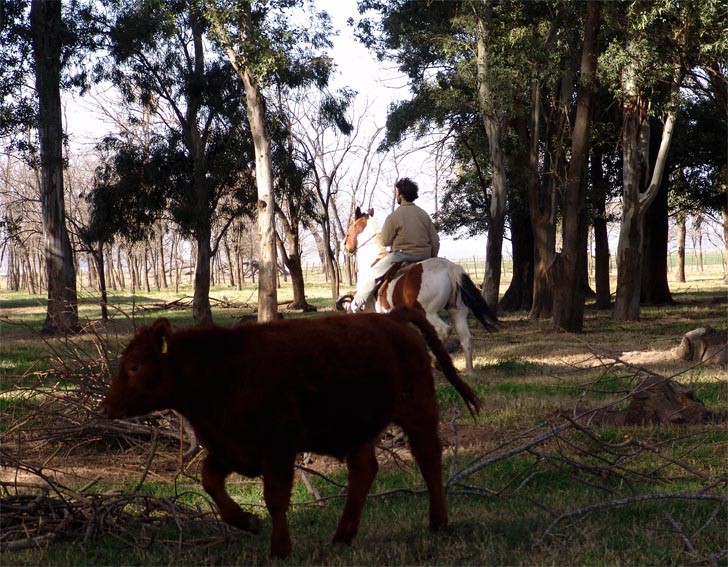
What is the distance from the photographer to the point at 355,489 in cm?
476

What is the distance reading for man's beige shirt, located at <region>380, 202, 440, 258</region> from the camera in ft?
42.0

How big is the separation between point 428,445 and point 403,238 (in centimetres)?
817

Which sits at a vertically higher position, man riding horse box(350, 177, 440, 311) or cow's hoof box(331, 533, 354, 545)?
man riding horse box(350, 177, 440, 311)

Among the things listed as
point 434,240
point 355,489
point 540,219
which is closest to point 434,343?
point 355,489

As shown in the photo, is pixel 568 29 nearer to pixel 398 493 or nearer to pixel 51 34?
pixel 51 34

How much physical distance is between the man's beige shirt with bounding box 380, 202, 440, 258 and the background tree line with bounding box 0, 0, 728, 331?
831cm

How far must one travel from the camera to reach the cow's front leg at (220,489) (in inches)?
185


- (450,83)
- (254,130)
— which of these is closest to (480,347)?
(254,130)

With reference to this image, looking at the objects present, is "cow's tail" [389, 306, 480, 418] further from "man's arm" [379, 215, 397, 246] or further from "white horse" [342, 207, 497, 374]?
"man's arm" [379, 215, 397, 246]

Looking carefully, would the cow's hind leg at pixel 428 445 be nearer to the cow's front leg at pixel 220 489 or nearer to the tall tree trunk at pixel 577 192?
the cow's front leg at pixel 220 489

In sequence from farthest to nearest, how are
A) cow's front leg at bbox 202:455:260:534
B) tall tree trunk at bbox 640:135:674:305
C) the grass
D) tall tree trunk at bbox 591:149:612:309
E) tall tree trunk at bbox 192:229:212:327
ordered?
tall tree trunk at bbox 640:135:674:305 → tall tree trunk at bbox 591:149:612:309 → tall tree trunk at bbox 192:229:212:327 → the grass → cow's front leg at bbox 202:455:260:534

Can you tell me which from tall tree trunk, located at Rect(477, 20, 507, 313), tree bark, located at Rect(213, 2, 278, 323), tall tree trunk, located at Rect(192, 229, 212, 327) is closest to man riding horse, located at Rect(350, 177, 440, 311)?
tree bark, located at Rect(213, 2, 278, 323)

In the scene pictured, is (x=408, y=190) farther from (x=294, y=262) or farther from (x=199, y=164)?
(x=294, y=262)

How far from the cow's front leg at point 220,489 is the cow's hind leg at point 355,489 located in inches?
23.2
